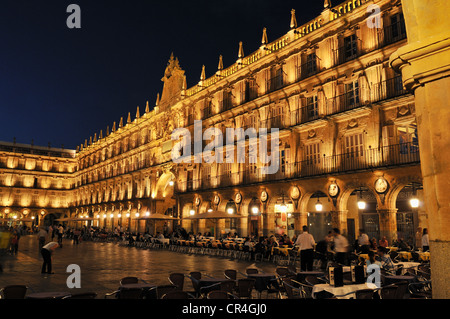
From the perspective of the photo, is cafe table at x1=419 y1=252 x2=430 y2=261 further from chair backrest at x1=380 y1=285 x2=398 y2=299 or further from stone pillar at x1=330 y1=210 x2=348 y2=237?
chair backrest at x1=380 y1=285 x2=398 y2=299

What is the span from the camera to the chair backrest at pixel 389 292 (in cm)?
663

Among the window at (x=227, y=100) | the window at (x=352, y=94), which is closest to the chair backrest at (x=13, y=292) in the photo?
the window at (x=352, y=94)

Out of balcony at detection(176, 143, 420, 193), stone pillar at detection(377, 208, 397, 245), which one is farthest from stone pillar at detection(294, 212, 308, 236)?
stone pillar at detection(377, 208, 397, 245)

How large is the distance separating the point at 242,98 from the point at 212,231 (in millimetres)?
11716

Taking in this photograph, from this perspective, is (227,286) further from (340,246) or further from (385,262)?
(340,246)

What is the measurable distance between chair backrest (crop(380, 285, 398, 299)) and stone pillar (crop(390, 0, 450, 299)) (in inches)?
78.3

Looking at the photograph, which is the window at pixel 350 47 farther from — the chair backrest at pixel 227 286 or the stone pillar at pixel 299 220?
the chair backrest at pixel 227 286

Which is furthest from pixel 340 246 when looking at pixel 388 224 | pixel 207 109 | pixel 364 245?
pixel 207 109

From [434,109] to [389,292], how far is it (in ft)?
11.3

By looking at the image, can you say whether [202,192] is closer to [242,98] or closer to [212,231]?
[212,231]

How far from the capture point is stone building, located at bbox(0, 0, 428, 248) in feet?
65.0

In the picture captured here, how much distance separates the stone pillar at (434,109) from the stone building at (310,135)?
42.2 ft

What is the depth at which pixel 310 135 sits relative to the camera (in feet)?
78.9

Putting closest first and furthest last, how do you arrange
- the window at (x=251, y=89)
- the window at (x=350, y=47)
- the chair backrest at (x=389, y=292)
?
the chair backrest at (x=389, y=292)
the window at (x=350, y=47)
the window at (x=251, y=89)
